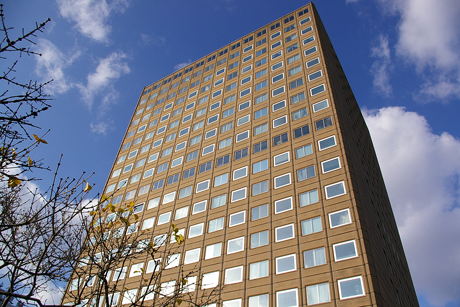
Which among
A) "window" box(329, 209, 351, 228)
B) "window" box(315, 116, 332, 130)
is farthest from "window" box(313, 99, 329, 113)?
"window" box(329, 209, 351, 228)

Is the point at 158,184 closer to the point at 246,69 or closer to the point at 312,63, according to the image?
the point at 246,69

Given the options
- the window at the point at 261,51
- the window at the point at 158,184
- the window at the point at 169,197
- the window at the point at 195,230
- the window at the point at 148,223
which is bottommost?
the window at the point at 195,230

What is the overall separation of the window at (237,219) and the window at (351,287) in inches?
556

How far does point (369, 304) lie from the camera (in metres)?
25.4

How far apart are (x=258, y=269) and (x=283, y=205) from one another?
25.5 feet

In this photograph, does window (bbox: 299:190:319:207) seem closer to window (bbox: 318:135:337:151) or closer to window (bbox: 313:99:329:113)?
window (bbox: 318:135:337:151)

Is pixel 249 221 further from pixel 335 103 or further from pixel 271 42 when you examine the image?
pixel 271 42

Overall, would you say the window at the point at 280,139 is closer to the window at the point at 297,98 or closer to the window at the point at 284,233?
the window at the point at 297,98

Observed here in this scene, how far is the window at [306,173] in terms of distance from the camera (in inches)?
1483

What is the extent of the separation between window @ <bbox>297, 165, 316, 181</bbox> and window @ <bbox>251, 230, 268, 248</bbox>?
7743 mm

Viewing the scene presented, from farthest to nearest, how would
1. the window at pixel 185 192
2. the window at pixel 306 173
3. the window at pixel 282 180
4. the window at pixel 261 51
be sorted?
the window at pixel 261 51 < the window at pixel 185 192 < the window at pixel 282 180 < the window at pixel 306 173

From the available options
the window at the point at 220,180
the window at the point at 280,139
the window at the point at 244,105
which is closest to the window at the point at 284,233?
the window at the point at 220,180

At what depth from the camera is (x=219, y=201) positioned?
43.4 m

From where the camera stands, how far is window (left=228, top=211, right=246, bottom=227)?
39.1 metres
